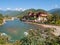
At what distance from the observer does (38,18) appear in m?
57.4

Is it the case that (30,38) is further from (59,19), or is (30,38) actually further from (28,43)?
(59,19)

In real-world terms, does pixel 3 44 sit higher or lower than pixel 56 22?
higher

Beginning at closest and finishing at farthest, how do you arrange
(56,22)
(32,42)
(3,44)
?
(32,42) < (3,44) < (56,22)


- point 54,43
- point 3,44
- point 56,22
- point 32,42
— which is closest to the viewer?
point 32,42

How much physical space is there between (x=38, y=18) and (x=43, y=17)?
1.73 m

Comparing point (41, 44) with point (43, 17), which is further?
point (43, 17)

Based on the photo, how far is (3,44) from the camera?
490 inches

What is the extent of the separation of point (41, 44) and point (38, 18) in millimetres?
Answer: 46939

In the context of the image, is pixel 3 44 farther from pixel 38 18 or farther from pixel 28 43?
pixel 38 18

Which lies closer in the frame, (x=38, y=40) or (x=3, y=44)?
(x=38, y=40)

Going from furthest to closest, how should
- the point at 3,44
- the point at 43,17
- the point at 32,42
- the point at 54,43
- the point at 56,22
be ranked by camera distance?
the point at 43,17
the point at 56,22
the point at 3,44
the point at 54,43
the point at 32,42

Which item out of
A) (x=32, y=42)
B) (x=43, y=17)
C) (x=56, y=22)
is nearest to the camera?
(x=32, y=42)

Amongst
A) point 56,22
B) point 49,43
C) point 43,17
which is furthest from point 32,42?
point 43,17

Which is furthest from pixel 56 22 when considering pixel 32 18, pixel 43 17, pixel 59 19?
pixel 32 18
